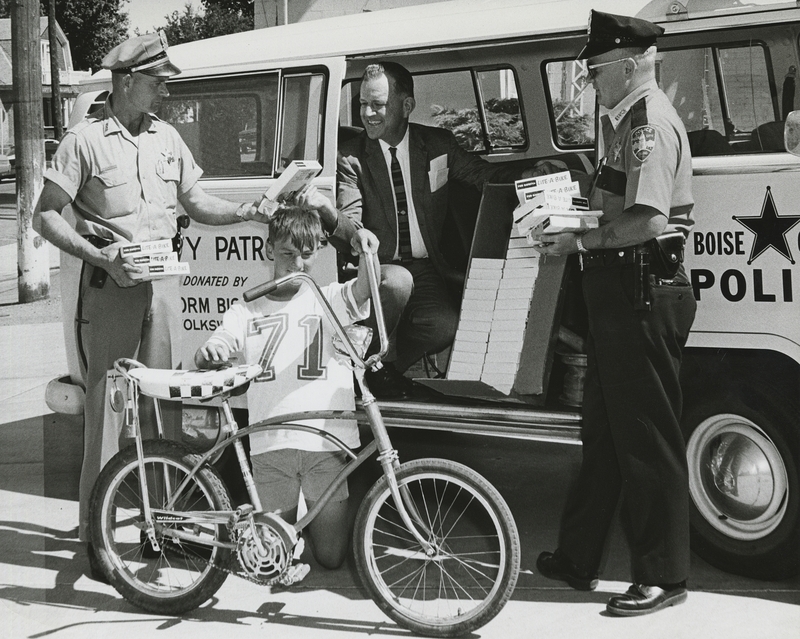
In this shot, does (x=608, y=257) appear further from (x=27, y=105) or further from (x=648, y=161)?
(x=27, y=105)

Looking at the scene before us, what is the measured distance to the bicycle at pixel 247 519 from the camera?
3549 mm

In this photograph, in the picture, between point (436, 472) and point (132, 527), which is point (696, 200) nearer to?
point (436, 472)

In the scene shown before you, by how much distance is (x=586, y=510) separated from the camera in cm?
406

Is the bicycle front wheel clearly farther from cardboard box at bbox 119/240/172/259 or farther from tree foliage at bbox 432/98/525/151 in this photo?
tree foliage at bbox 432/98/525/151

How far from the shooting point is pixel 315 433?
149 inches

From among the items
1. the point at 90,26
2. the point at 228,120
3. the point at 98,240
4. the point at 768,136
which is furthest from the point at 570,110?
the point at 90,26

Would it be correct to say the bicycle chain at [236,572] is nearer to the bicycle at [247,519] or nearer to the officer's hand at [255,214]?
the bicycle at [247,519]

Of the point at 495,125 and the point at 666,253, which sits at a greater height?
the point at 495,125

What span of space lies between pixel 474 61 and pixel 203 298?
2.05 m

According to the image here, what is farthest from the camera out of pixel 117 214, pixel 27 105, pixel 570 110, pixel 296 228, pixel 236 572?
pixel 27 105

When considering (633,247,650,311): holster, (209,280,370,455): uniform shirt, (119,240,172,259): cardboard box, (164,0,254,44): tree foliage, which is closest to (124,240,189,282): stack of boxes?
(119,240,172,259): cardboard box

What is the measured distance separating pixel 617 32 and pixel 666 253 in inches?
33.0

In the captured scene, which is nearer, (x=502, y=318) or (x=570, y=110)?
(x=502, y=318)

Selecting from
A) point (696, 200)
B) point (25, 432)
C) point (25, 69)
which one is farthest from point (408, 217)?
point (25, 69)
